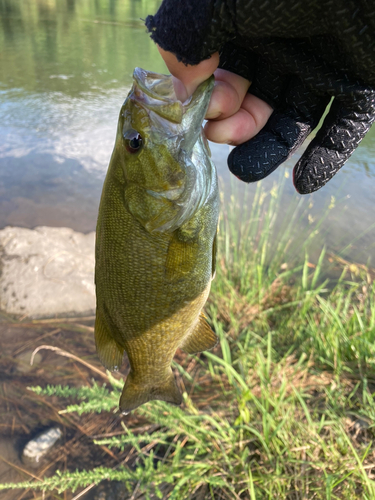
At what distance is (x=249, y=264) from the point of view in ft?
14.5

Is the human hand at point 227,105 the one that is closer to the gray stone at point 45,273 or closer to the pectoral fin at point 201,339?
the pectoral fin at point 201,339

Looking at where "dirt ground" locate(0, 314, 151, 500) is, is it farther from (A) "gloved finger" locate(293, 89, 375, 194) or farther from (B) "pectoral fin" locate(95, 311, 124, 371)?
(A) "gloved finger" locate(293, 89, 375, 194)

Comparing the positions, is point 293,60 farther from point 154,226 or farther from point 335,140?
point 154,226

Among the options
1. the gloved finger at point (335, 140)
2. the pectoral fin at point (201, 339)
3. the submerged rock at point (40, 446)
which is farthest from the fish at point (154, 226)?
the submerged rock at point (40, 446)

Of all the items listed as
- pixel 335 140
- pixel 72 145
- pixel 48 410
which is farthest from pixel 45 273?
pixel 72 145

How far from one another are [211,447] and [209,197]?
6.51 ft

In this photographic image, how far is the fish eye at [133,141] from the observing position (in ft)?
5.09

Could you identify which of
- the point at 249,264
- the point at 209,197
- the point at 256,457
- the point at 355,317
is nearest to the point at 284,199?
the point at 249,264

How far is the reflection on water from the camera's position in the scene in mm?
6422

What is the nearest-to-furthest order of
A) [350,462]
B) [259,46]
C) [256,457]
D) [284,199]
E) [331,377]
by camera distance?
1. [259,46]
2. [350,462]
3. [256,457]
4. [331,377]
5. [284,199]

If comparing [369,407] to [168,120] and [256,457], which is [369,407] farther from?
[168,120]

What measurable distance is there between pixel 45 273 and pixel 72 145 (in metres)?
4.38

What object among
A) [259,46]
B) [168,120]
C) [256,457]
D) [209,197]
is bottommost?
[256,457]

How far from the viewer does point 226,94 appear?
5.81ft
